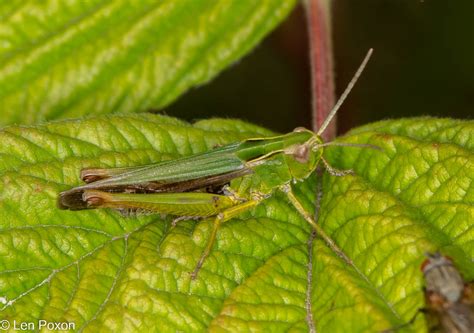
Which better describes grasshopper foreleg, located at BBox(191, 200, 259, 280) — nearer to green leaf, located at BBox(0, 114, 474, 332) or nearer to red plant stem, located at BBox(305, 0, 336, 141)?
green leaf, located at BBox(0, 114, 474, 332)

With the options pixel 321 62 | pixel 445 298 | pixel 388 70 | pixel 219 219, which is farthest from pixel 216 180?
pixel 388 70

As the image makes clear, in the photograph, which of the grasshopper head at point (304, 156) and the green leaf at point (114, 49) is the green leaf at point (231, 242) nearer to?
the grasshopper head at point (304, 156)

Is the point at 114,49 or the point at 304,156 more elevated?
the point at 114,49

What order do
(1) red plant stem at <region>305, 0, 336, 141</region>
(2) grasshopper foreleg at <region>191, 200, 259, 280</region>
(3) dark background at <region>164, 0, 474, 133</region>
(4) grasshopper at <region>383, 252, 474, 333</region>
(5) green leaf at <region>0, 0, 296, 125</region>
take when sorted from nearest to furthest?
(4) grasshopper at <region>383, 252, 474, 333</region> → (2) grasshopper foreleg at <region>191, 200, 259, 280</region> → (1) red plant stem at <region>305, 0, 336, 141</region> → (5) green leaf at <region>0, 0, 296, 125</region> → (3) dark background at <region>164, 0, 474, 133</region>

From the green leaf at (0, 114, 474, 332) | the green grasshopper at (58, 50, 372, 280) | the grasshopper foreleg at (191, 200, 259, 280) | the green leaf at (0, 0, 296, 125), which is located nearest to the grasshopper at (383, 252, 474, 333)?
the green leaf at (0, 114, 474, 332)

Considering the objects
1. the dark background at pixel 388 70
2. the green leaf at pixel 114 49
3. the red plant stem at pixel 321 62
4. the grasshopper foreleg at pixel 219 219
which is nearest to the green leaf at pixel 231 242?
the grasshopper foreleg at pixel 219 219

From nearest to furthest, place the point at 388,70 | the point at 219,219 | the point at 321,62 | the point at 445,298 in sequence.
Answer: the point at 445,298 → the point at 219,219 → the point at 321,62 → the point at 388,70

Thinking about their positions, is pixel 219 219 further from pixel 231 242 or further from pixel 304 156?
pixel 304 156
